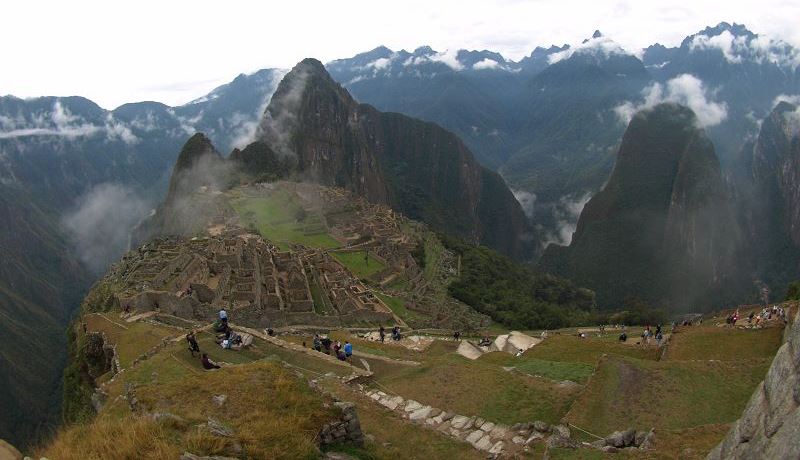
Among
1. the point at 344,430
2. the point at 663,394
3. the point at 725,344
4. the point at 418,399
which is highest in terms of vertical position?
the point at 344,430

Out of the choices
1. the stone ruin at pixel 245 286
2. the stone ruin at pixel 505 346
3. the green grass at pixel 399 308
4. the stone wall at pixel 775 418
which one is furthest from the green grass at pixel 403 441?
the green grass at pixel 399 308

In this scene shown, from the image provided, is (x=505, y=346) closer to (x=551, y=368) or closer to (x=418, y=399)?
(x=551, y=368)

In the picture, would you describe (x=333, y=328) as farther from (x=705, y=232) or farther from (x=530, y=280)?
(x=705, y=232)

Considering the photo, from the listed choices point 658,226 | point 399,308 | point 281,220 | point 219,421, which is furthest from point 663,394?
point 658,226

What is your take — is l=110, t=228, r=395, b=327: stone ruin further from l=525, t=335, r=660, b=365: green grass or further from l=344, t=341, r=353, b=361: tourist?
l=525, t=335, r=660, b=365: green grass

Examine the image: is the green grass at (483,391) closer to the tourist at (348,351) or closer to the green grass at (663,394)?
the green grass at (663,394)

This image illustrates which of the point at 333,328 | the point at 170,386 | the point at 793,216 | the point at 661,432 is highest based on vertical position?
the point at 170,386

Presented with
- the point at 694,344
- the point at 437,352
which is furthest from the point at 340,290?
the point at 694,344
